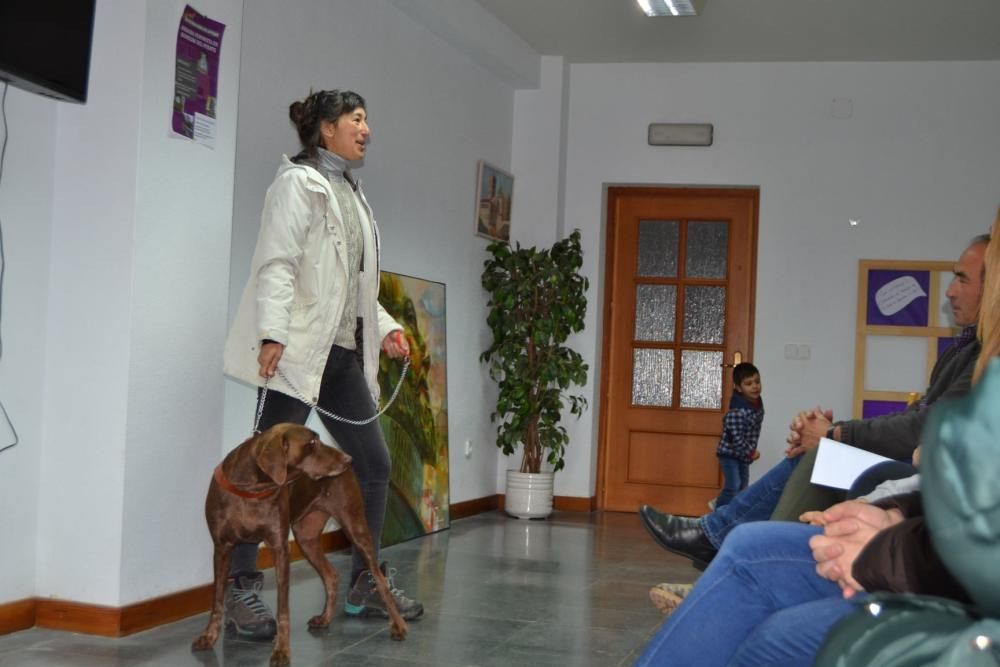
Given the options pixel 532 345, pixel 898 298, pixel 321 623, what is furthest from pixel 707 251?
pixel 321 623

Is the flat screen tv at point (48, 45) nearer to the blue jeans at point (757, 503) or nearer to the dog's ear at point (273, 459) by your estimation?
the dog's ear at point (273, 459)

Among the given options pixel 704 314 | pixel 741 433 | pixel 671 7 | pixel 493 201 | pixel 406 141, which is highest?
pixel 671 7

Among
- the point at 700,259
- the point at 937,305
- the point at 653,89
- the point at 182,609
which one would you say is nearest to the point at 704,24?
the point at 653,89

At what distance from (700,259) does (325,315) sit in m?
4.66

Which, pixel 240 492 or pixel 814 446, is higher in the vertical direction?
pixel 814 446

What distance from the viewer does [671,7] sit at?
597cm

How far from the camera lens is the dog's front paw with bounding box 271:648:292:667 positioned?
3.01m

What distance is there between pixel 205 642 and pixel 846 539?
2.17m

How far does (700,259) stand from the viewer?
299 inches

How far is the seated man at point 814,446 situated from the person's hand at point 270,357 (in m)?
1.12

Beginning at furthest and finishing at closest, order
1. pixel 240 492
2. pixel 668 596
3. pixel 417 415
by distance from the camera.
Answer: pixel 417 415
pixel 240 492
pixel 668 596

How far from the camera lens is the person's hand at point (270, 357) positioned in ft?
10.5

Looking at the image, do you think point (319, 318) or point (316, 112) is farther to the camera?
point (316, 112)

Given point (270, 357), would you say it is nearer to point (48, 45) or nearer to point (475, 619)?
point (48, 45)
